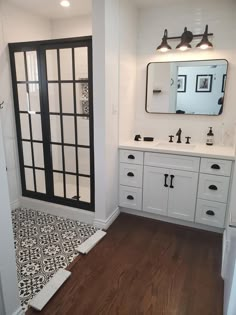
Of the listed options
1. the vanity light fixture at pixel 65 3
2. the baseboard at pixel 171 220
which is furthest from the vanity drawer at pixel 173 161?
the vanity light fixture at pixel 65 3

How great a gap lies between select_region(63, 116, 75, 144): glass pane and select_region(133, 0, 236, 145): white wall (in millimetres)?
995

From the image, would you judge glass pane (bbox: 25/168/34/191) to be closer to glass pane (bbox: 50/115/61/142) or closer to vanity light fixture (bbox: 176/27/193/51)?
glass pane (bbox: 50/115/61/142)

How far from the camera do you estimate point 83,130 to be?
2688mm

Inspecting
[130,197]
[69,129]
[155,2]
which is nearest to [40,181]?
[69,129]

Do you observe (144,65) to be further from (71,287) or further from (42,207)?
(71,287)

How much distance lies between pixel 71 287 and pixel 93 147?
1383 mm

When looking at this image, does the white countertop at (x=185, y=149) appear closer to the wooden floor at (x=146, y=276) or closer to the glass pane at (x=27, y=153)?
the wooden floor at (x=146, y=276)

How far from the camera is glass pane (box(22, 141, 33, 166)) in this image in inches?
120

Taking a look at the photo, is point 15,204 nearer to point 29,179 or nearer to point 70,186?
point 29,179

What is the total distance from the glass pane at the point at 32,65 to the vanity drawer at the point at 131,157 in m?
1.35

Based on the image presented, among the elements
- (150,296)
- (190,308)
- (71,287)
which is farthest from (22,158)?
(190,308)

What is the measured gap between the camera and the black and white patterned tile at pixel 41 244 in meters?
1.96

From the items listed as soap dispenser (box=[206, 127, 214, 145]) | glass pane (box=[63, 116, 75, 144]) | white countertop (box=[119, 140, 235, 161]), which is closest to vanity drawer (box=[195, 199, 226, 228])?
white countertop (box=[119, 140, 235, 161])

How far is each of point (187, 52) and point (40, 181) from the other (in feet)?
8.13
